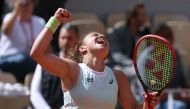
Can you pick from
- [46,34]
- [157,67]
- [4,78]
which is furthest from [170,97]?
[46,34]

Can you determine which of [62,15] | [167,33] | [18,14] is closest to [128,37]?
[167,33]

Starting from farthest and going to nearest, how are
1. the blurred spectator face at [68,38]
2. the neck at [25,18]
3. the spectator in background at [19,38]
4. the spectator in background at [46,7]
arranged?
the spectator in background at [46,7]
the neck at [25,18]
the spectator in background at [19,38]
the blurred spectator face at [68,38]

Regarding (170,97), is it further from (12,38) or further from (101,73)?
(101,73)

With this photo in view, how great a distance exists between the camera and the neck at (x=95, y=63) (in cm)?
427

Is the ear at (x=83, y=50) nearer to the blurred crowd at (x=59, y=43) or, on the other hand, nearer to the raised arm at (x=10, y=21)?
the blurred crowd at (x=59, y=43)

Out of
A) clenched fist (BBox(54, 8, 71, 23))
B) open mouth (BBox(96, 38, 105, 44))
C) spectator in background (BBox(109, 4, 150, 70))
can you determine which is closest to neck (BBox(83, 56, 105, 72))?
open mouth (BBox(96, 38, 105, 44))

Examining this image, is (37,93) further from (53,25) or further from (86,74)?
(53,25)

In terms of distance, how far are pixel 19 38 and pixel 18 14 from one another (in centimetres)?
27

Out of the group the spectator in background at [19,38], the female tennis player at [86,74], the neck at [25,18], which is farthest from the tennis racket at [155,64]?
the neck at [25,18]

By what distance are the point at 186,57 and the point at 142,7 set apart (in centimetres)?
85

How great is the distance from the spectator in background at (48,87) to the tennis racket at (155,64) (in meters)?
1.59

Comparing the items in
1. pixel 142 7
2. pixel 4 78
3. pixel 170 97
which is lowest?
pixel 170 97

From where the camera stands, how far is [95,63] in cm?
427

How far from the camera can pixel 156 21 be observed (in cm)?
935
